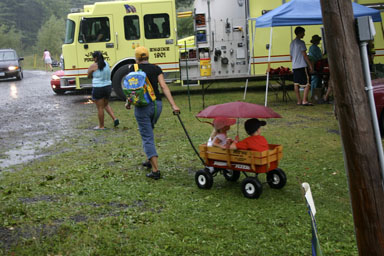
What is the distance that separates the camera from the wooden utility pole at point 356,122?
136 inches

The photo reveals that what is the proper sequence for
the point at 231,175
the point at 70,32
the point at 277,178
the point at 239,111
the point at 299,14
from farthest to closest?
the point at 70,32 < the point at 299,14 < the point at 231,175 < the point at 277,178 < the point at 239,111

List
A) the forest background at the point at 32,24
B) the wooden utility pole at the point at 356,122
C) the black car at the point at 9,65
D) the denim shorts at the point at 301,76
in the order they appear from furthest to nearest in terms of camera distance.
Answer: the forest background at the point at 32,24 < the black car at the point at 9,65 < the denim shorts at the point at 301,76 < the wooden utility pole at the point at 356,122

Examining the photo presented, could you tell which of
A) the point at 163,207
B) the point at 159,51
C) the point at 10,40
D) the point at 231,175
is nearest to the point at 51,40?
the point at 10,40

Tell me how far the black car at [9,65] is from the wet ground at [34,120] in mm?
7823

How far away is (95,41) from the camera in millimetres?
16625

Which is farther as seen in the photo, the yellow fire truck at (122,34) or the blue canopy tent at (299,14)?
the yellow fire truck at (122,34)

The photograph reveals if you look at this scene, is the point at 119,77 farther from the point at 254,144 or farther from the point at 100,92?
the point at 254,144

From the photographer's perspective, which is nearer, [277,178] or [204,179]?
[277,178]

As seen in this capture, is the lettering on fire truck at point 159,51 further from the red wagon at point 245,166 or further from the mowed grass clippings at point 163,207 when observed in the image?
the red wagon at point 245,166

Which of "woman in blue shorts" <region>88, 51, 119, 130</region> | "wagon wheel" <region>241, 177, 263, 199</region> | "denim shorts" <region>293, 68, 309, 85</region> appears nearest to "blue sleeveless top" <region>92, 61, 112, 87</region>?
"woman in blue shorts" <region>88, 51, 119, 130</region>

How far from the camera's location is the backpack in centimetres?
661

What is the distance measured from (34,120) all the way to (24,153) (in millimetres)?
4485

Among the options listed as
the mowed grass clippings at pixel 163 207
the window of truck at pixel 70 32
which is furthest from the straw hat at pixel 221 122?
the window of truck at pixel 70 32

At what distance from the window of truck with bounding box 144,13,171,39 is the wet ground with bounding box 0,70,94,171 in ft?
10.1
